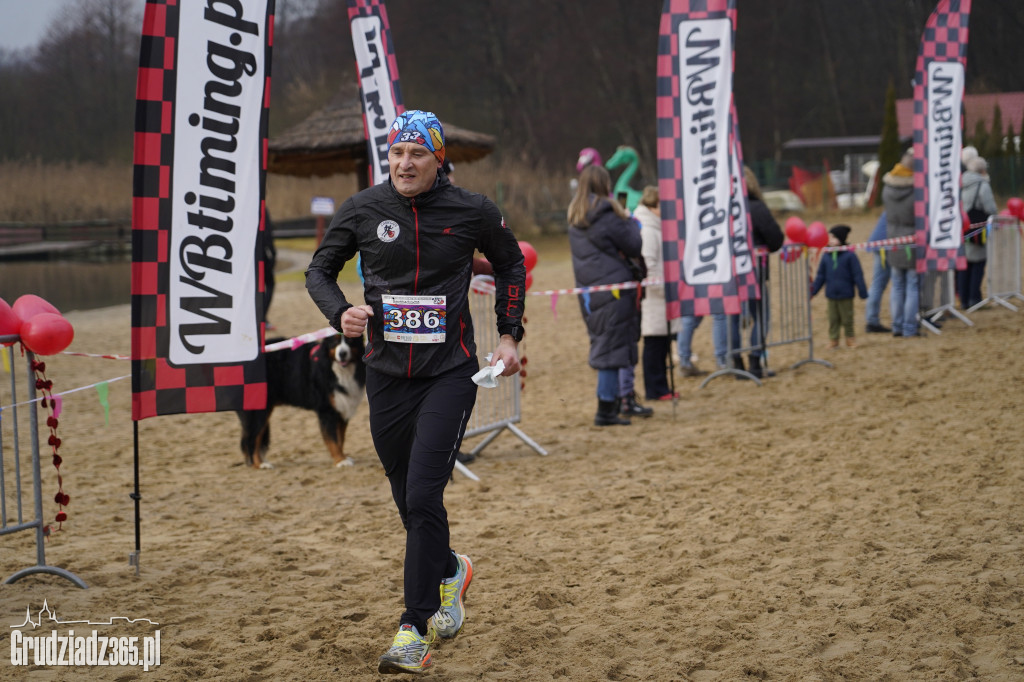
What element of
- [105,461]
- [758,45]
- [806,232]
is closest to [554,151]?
[758,45]

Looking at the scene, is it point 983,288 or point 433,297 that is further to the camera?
point 983,288

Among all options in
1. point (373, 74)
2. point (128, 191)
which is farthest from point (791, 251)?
point (128, 191)

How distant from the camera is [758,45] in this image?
53750 millimetres

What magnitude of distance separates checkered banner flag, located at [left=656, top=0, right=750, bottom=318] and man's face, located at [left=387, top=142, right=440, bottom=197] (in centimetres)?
419

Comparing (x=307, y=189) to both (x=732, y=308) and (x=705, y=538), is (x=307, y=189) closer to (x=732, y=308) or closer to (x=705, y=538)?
(x=732, y=308)

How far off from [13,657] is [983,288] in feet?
46.0

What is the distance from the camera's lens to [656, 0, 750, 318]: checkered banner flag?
24.8ft

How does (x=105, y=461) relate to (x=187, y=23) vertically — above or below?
below

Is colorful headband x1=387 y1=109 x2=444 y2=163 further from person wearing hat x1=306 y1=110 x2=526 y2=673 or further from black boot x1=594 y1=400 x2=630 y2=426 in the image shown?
black boot x1=594 y1=400 x2=630 y2=426

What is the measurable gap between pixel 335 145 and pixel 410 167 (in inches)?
402

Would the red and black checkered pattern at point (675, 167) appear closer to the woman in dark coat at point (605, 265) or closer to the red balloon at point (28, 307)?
the woman in dark coat at point (605, 265)

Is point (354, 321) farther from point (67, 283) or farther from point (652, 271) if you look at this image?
point (67, 283)

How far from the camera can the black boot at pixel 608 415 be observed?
8.14 meters

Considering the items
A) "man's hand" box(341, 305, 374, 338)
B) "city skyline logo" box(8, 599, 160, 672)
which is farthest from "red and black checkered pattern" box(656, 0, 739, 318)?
"city skyline logo" box(8, 599, 160, 672)
